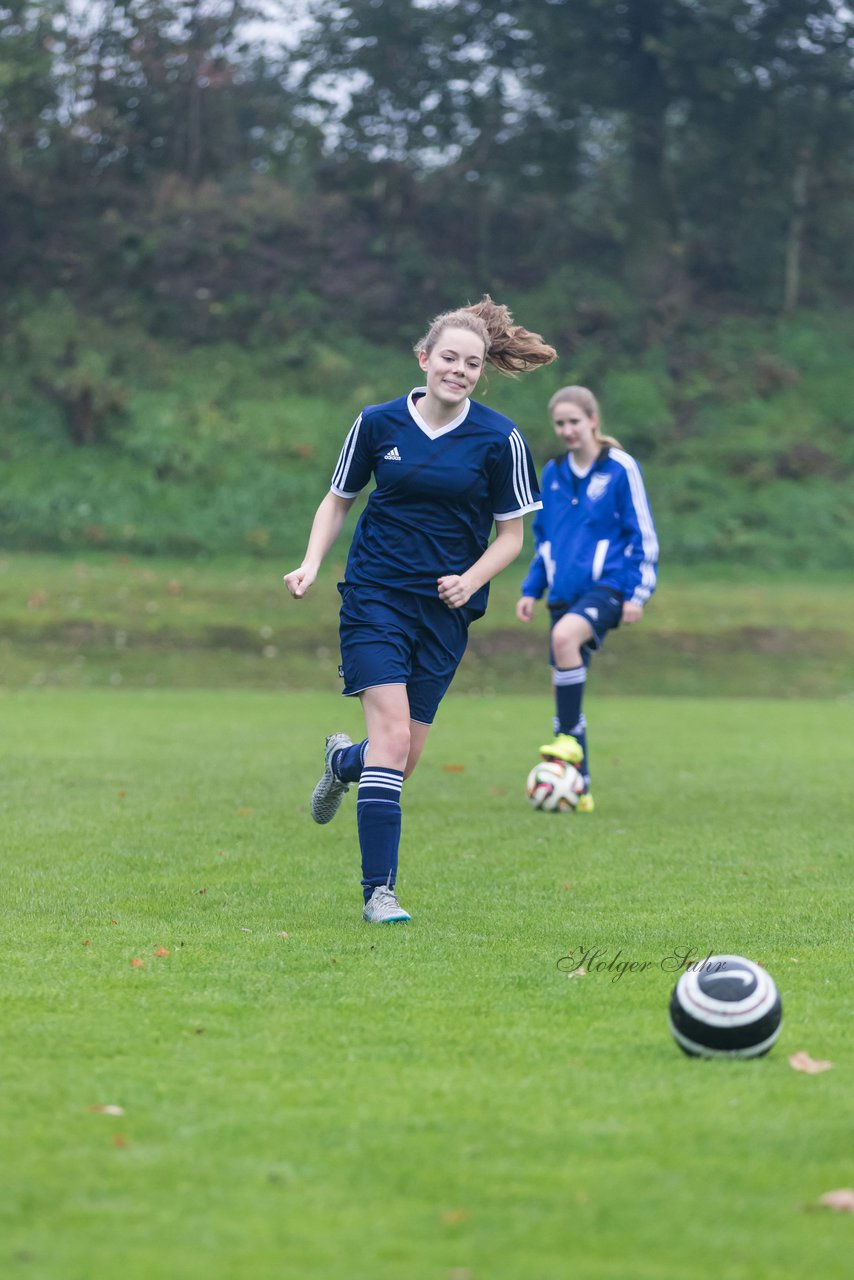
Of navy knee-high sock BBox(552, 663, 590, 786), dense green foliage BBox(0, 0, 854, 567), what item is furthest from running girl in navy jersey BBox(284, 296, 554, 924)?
dense green foliage BBox(0, 0, 854, 567)

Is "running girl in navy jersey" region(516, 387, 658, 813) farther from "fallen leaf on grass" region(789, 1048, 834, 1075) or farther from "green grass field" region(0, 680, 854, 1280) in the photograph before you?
"fallen leaf on grass" region(789, 1048, 834, 1075)

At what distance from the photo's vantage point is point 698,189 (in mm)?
40156

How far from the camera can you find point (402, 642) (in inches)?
275

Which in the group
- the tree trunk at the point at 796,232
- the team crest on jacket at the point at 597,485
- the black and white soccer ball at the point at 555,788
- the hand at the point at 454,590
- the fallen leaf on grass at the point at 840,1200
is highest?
the fallen leaf on grass at the point at 840,1200

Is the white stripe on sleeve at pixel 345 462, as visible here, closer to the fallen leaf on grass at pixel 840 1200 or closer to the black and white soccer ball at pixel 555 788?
the black and white soccer ball at pixel 555 788

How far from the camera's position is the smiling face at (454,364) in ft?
22.6

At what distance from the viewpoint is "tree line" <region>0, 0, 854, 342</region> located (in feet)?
120

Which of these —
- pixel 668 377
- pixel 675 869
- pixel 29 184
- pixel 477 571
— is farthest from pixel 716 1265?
pixel 29 184

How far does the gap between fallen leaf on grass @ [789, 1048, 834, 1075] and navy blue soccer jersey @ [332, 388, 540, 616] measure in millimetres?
3031

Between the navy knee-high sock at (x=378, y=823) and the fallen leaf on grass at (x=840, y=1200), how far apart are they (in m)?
3.47

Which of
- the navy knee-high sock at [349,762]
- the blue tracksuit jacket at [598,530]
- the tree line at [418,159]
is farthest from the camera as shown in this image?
the tree line at [418,159]

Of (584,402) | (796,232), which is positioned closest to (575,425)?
(584,402)

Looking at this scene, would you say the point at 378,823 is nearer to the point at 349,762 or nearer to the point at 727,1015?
the point at 349,762

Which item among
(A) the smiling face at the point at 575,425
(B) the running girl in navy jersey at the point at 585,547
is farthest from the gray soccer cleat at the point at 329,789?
(A) the smiling face at the point at 575,425
